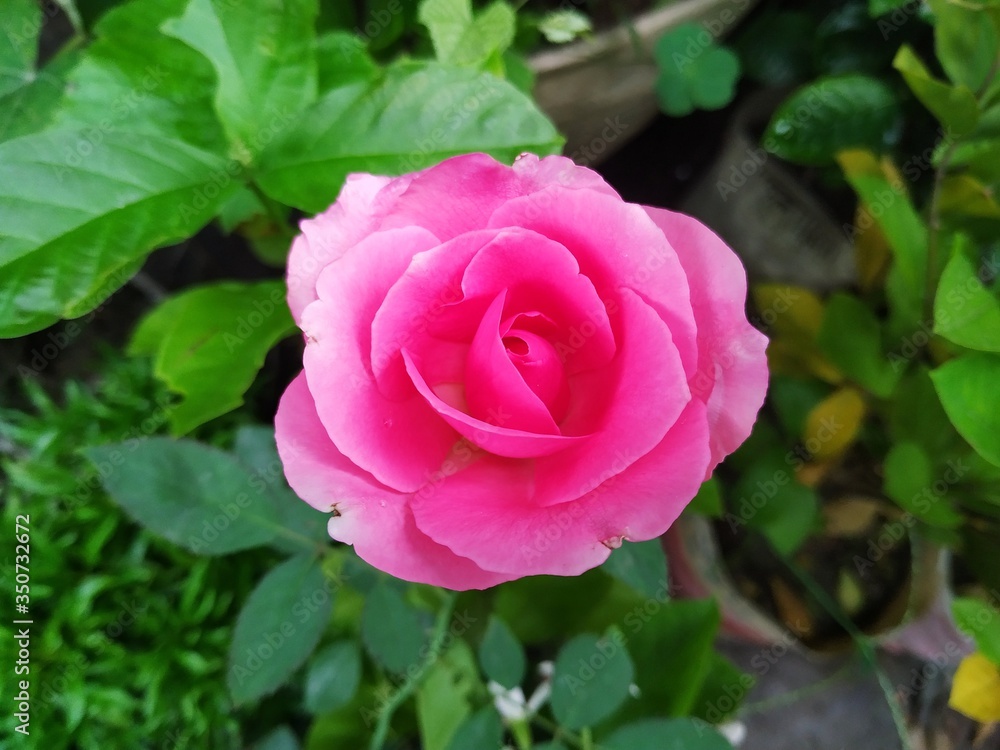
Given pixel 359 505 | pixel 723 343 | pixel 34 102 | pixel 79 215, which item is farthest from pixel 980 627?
pixel 34 102

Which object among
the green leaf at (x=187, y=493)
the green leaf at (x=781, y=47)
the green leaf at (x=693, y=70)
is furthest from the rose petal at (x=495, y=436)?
the green leaf at (x=781, y=47)

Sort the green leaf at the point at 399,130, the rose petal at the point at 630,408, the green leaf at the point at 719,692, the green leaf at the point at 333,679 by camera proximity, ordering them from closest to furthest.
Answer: the rose petal at the point at 630,408 < the green leaf at the point at 399,130 < the green leaf at the point at 333,679 < the green leaf at the point at 719,692

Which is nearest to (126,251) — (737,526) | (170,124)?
(170,124)

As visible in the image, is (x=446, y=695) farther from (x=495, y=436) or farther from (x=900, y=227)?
(x=900, y=227)

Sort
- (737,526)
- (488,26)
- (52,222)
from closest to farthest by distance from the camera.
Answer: (52,222)
(488,26)
(737,526)

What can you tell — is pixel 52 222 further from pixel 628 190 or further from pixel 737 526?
pixel 628 190

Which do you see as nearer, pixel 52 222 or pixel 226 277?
pixel 52 222

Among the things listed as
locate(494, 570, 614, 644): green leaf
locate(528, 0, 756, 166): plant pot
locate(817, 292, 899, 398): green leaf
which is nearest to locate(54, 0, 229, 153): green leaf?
locate(528, 0, 756, 166): plant pot

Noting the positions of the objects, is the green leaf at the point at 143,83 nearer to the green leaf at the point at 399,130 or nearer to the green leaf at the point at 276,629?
the green leaf at the point at 399,130
